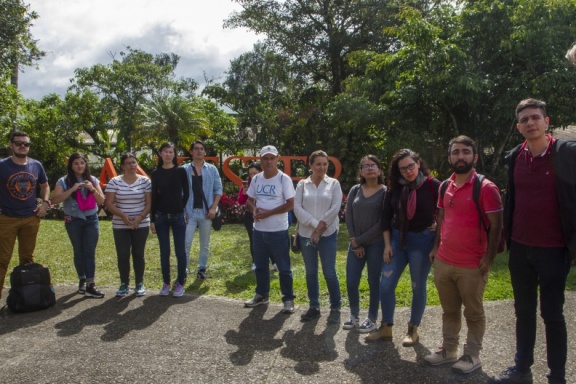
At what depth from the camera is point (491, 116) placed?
12.9 metres

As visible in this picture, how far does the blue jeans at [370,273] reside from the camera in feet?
15.6

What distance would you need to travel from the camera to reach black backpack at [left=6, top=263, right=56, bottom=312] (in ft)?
17.9

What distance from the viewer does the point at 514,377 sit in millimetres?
3621

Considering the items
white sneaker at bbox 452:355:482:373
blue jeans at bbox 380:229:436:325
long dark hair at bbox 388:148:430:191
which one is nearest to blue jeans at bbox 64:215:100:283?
blue jeans at bbox 380:229:436:325

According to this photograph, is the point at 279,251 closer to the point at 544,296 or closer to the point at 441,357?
the point at 441,357

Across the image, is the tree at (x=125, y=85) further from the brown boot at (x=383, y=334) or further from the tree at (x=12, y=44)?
the brown boot at (x=383, y=334)

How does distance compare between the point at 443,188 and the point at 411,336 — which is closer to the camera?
the point at 443,188

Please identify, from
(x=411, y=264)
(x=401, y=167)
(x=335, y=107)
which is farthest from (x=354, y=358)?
(x=335, y=107)

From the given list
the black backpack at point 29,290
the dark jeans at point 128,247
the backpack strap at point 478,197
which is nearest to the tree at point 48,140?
the dark jeans at point 128,247

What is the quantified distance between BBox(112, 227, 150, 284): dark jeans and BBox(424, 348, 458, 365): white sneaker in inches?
140

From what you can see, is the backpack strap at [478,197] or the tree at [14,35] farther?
the tree at [14,35]

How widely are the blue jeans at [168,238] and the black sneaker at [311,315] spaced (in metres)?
1.74

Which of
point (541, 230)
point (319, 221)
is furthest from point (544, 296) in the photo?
point (319, 221)

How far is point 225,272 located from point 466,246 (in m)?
4.46
